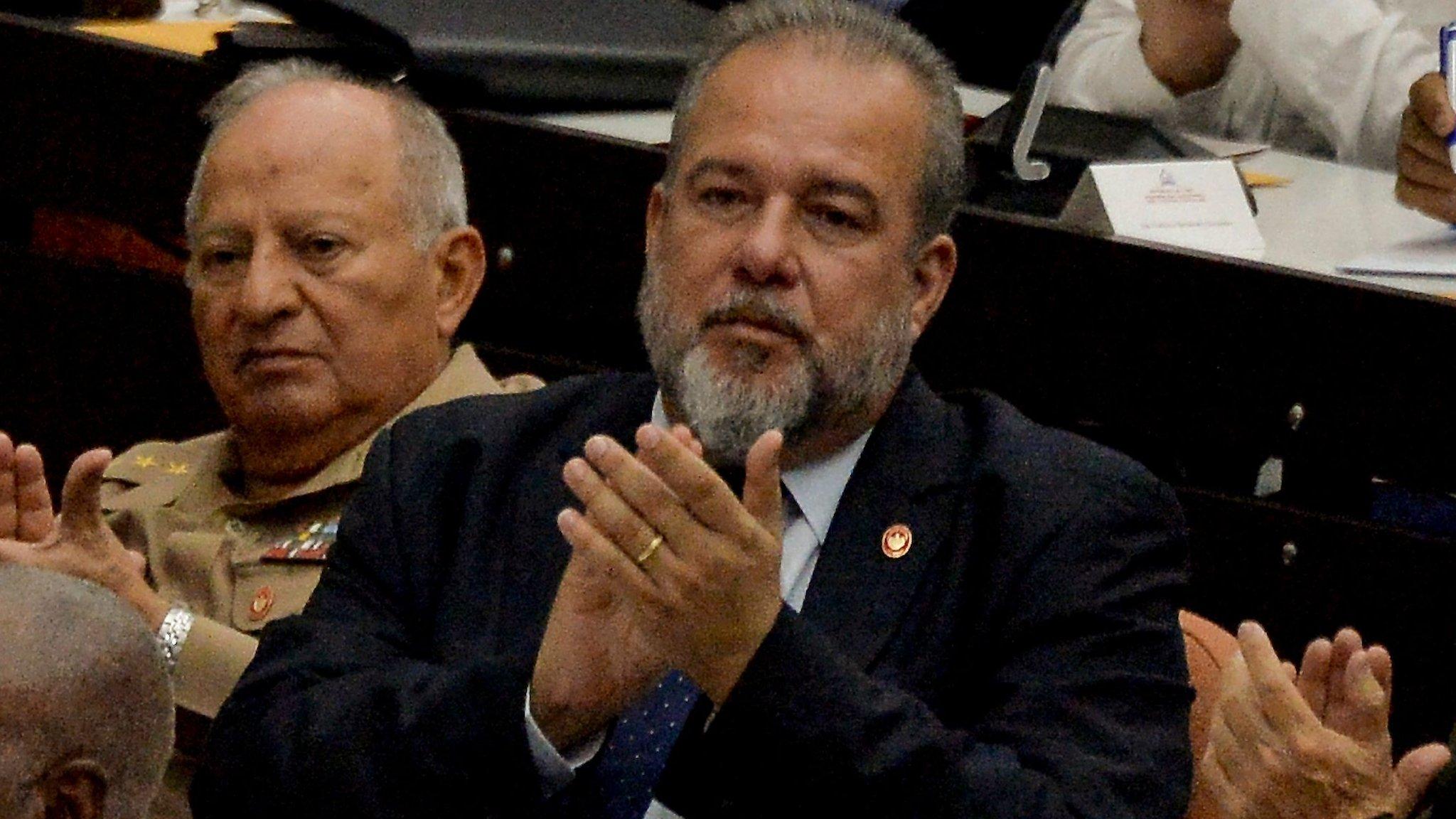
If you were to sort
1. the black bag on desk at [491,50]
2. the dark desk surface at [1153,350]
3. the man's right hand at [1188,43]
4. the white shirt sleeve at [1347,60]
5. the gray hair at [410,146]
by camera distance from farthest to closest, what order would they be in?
the man's right hand at [1188,43] → the white shirt sleeve at [1347,60] → the black bag on desk at [491,50] → the dark desk surface at [1153,350] → the gray hair at [410,146]

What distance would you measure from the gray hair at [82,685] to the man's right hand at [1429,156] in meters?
1.85

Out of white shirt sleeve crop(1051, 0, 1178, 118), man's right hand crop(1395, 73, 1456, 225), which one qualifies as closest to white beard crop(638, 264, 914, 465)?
man's right hand crop(1395, 73, 1456, 225)

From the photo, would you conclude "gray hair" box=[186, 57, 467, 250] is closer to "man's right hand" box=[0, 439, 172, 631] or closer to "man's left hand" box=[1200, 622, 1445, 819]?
"man's right hand" box=[0, 439, 172, 631]

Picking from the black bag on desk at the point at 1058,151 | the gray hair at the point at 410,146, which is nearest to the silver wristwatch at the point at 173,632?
the gray hair at the point at 410,146

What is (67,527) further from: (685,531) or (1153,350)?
(1153,350)

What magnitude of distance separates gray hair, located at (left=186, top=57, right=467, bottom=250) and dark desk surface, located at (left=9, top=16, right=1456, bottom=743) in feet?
1.21

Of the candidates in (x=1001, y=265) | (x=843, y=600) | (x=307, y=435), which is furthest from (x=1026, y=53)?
(x=843, y=600)

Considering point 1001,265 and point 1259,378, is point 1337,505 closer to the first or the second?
point 1259,378

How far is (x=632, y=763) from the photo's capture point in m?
1.77

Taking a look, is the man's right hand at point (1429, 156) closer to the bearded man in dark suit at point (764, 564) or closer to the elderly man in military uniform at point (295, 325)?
the bearded man in dark suit at point (764, 564)

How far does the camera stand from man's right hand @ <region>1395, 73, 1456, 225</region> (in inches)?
110

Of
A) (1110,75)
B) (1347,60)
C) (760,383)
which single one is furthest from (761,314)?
(1110,75)

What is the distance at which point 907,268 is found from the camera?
77.2 inches

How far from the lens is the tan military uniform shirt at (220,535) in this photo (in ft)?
6.98
